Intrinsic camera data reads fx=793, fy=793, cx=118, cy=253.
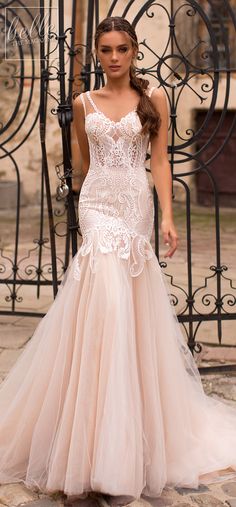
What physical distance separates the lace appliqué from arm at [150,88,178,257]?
12 centimetres

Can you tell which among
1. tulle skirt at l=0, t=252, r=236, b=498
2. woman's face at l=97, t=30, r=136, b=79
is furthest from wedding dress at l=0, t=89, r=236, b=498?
woman's face at l=97, t=30, r=136, b=79

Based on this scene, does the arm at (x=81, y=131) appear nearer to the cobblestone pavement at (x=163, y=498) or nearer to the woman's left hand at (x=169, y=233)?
the woman's left hand at (x=169, y=233)

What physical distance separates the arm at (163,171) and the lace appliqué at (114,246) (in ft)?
0.38

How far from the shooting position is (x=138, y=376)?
299 cm

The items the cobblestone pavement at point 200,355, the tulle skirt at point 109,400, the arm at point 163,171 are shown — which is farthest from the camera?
Answer: the arm at point 163,171

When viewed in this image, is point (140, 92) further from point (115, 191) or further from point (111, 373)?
point (111, 373)

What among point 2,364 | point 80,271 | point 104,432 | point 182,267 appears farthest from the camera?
point 182,267

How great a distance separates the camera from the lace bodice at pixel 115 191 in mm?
3006

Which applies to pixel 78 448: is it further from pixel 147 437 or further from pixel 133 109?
pixel 133 109

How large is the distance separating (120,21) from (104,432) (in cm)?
152

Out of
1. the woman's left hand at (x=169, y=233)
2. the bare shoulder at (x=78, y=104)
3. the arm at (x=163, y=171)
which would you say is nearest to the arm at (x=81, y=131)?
the bare shoulder at (x=78, y=104)

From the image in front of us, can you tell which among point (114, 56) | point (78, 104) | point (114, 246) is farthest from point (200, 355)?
point (114, 56)

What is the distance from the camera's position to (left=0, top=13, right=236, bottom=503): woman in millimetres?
2846

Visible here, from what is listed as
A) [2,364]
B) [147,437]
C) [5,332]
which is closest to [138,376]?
→ [147,437]
